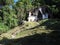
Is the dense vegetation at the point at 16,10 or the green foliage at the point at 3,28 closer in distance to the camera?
the green foliage at the point at 3,28

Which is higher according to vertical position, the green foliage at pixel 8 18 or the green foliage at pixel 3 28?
the green foliage at pixel 8 18

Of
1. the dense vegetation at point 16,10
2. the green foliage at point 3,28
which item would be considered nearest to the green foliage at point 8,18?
the dense vegetation at point 16,10

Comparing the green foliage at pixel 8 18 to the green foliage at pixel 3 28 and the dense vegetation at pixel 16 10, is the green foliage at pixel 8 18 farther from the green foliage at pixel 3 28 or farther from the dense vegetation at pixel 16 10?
the green foliage at pixel 3 28

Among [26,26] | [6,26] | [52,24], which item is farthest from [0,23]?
[52,24]

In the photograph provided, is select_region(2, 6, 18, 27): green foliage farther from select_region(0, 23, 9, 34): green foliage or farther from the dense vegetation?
select_region(0, 23, 9, 34): green foliage

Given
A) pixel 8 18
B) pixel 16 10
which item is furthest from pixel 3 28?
pixel 16 10

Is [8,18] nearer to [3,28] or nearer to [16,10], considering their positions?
[3,28]

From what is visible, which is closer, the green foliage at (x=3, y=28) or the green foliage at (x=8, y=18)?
the green foliage at (x=3, y=28)

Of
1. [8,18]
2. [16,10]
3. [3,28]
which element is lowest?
[3,28]

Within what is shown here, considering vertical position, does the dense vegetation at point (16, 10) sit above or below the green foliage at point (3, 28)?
above

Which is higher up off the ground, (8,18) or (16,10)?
(16,10)

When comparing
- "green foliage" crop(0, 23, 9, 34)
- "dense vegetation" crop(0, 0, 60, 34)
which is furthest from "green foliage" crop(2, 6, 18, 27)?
"green foliage" crop(0, 23, 9, 34)

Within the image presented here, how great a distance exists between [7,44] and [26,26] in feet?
45.9

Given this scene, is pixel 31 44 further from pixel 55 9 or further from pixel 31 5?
pixel 31 5
